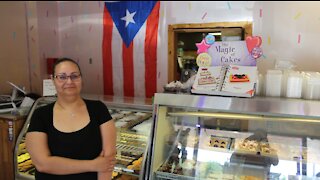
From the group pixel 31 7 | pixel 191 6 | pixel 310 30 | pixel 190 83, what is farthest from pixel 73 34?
pixel 310 30

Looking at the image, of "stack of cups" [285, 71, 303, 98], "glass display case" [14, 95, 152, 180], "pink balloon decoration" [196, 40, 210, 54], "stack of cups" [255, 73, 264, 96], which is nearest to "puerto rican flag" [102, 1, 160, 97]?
"glass display case" [14, 95, 152, 180]

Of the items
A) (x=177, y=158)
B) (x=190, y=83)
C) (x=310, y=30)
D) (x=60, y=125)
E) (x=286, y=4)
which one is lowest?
(x=177, y=158)

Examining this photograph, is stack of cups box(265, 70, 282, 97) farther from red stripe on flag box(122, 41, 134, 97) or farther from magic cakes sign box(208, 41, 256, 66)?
red stripe on flag box(122, 41, 134, 97)

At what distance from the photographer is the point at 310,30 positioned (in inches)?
108

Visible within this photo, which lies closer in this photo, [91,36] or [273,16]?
[273,16]

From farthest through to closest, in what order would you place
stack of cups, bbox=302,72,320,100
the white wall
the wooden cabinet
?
the white wall
the wooden cabinet
stack of cups, bbox=302,72,320,100

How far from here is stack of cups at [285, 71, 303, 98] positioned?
1697 mm

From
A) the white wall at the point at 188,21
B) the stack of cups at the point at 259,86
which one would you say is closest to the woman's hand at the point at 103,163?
the stack of cups at the point at 259,86

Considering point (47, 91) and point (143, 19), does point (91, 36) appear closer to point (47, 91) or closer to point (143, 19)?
point (143, 19)

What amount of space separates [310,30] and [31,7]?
3.25 m

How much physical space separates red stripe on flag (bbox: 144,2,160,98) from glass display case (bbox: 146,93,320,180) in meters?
1.46

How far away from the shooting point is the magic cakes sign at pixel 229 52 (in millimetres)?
1777

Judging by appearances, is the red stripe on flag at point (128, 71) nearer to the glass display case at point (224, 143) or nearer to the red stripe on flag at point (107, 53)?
the red stripe on flag at point (107, 53)

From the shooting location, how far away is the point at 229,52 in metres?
1.86
